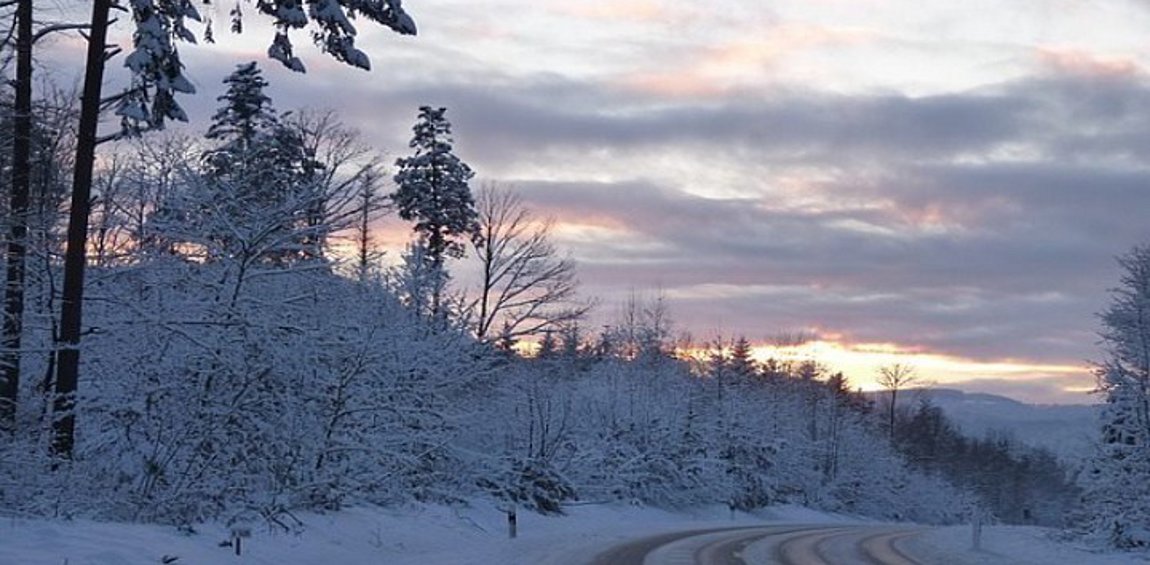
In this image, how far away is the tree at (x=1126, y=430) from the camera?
2864 centimetres

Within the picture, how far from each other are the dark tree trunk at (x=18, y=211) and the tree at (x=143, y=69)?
0.79 metres

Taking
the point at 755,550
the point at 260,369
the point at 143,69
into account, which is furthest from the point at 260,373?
the point at 755,550

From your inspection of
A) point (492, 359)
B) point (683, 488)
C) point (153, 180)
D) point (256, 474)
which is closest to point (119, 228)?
point (153, 180)

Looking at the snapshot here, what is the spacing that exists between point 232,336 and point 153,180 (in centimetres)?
982

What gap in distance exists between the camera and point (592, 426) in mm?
50281

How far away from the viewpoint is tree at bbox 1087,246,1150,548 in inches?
1128

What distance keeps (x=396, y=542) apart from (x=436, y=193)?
3260 cm

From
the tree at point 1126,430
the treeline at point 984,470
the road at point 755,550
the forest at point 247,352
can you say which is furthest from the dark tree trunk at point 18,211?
the treeline at point 984,470

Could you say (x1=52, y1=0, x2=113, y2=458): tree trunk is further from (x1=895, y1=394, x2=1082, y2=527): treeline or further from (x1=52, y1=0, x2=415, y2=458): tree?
(x1=895, y1=394, x2=1082, y2=527): treeline

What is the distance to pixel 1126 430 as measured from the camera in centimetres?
2981

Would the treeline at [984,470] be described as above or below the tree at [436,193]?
below

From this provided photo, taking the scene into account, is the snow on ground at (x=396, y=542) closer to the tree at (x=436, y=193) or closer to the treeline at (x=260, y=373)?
the treeline at (x=260, y=373)

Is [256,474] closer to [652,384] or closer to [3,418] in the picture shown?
[3,418]

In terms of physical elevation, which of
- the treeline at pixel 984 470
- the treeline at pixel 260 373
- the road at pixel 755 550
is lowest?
the treeline at pixel 984 470
